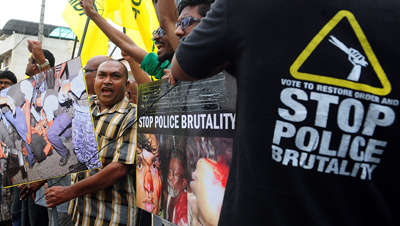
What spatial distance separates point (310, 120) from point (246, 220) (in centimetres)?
33

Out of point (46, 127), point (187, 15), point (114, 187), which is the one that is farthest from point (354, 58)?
point (46, 127)

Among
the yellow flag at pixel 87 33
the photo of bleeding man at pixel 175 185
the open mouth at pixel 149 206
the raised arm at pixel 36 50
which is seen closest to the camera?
the photo of bleeding man at pixel 175 185

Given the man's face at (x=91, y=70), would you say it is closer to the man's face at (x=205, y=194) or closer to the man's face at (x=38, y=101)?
the man's face at (x=38, y=101)

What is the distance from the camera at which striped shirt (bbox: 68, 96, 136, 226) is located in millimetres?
2535

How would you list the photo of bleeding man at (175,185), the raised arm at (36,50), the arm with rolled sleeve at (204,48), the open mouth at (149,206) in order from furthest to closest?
1. the raised arm at (36,50)
2. the open mouth at (149,206)
3. the photo of bleeding man at (175,185)
4. the arm with rolled sleeve at (204,48)

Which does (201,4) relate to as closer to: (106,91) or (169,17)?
(169,17)

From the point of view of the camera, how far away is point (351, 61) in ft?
3.19

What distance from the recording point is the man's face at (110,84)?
283cm

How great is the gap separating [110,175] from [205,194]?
1.02 metres

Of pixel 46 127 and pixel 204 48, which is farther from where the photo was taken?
pixel 46 127

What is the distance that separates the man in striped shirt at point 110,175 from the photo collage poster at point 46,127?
15 centimetres

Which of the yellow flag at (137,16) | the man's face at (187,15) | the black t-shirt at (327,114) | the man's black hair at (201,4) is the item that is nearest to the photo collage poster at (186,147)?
the man's face at (187,15)

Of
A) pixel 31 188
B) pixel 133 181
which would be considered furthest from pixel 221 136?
pixel 31 188

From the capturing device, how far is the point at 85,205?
2686 mm
